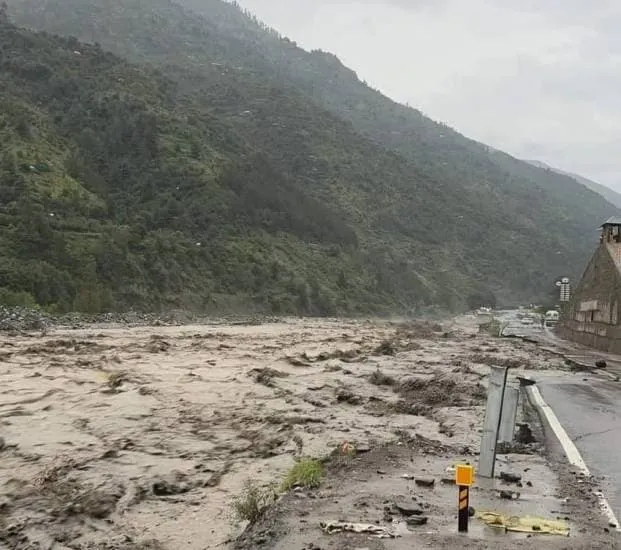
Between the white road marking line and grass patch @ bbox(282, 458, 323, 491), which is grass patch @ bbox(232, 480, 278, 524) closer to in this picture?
grass patch @ bbox(282, 458, 323, 491)

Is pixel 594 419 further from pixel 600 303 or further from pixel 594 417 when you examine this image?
pixel 600 303

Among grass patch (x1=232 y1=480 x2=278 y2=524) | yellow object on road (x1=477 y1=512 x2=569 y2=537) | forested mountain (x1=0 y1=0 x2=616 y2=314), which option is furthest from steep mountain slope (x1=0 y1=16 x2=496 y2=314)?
yellow object on road (x1=477 y1=512 x2=569 y2=537)

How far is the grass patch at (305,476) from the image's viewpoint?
7945 millimetres

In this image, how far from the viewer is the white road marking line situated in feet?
22.8

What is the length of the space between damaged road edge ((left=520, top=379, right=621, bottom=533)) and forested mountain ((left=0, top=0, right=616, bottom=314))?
3402 centimetres

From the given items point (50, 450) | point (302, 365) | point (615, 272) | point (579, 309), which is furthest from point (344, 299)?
point (50, 450)

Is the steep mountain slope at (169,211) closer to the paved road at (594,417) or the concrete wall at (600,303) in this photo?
the concrete wall at (600,303)

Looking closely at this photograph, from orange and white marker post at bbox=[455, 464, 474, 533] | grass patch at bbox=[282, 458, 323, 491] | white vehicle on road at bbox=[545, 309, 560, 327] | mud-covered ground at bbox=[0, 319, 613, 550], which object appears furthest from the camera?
white vehicle on road at bbox=[545, 309, 560, 327]

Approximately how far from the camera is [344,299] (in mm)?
81875

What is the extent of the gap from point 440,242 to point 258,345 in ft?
319

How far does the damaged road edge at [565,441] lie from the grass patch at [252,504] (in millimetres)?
3113

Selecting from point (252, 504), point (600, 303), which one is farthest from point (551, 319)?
point (252, 504)

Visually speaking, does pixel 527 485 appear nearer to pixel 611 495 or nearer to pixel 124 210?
pixel 611 495

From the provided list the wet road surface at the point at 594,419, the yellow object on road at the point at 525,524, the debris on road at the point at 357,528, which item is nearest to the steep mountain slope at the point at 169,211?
the wet road surface at the point at 594,419
